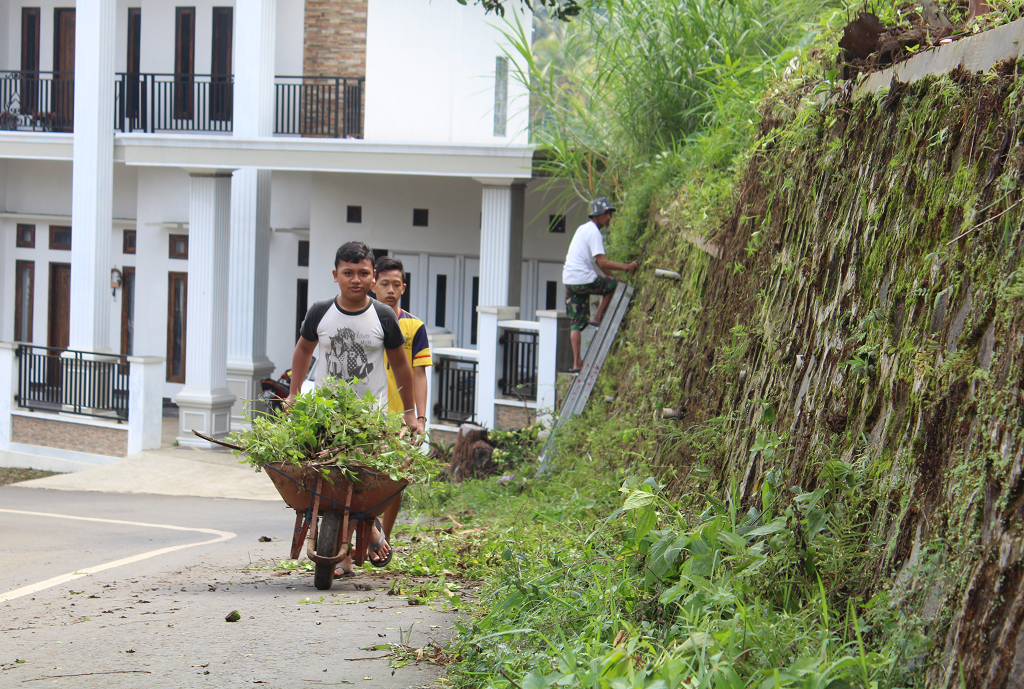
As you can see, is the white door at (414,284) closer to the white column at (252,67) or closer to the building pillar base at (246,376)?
the building pillar base at (246,376)

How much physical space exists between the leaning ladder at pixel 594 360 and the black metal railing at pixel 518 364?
10.3ft

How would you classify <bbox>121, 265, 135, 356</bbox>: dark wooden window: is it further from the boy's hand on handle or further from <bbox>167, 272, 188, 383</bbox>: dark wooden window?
the boy's hand on handle

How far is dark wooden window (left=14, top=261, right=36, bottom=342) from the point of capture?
19906 mm

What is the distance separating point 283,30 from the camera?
17734 mm

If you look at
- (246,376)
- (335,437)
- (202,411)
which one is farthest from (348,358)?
(246,376)

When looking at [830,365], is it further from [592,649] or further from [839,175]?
[592,649]

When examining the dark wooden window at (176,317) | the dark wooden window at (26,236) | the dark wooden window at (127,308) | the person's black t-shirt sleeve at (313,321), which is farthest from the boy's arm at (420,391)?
the dark wooden window at (26,236)

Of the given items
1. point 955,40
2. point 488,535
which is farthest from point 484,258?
point 955,40

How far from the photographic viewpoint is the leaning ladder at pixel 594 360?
9.12 meters

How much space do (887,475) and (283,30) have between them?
16.9 meters

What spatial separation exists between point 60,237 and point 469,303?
879 centimetres

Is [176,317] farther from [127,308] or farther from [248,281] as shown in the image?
[248,281]

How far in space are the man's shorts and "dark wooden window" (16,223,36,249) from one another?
13943mm

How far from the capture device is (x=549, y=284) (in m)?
16.7
